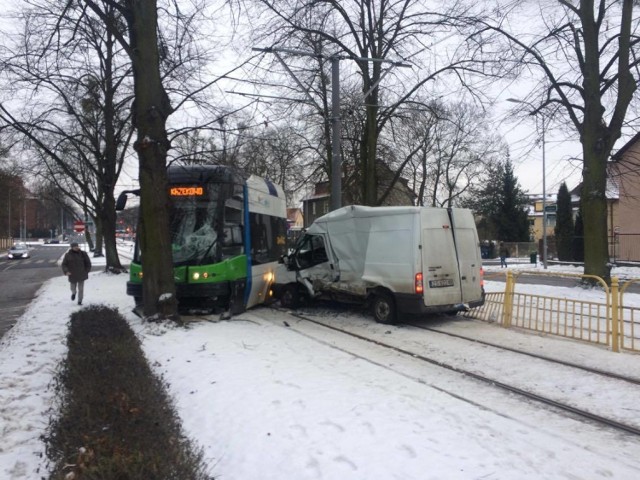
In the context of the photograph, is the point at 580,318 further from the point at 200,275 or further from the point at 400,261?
the point at 200,275

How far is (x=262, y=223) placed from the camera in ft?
42.9

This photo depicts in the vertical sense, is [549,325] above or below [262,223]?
below

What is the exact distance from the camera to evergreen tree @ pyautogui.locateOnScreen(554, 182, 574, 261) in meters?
37.6

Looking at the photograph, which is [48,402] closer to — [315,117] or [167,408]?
[167,408]

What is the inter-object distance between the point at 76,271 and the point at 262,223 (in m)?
5.58

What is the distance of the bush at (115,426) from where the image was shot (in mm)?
3230

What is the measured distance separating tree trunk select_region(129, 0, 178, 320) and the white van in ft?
11.8

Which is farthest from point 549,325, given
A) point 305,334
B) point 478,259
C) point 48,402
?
point 48,402

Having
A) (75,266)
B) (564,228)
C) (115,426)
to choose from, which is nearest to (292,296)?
(75,266)

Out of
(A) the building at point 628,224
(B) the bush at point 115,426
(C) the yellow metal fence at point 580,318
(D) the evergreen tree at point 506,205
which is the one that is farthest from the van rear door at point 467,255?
(D) the evergreen tree at point 506,205

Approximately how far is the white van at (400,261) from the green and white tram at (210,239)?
1.91m

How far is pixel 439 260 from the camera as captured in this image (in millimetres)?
10367

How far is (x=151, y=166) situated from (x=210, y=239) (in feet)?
6.20

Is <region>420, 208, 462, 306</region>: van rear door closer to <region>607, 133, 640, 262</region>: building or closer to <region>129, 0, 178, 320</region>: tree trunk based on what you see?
<region>129, 0, 178, 320</region>: tree trunk
